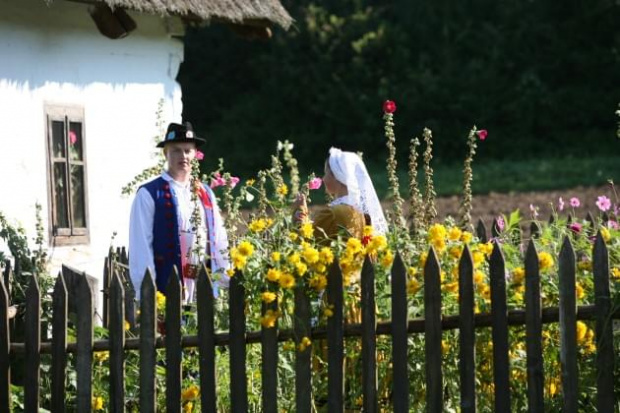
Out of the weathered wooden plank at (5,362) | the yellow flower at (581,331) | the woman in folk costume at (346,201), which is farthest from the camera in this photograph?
the woman in folk costume at (346,201)

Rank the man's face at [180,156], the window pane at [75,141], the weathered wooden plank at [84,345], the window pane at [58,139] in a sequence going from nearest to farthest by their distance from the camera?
the weathered wooden plank at [84,345], the man's face at [180,156], the window pane at [58,139], the window pane at [75,141]

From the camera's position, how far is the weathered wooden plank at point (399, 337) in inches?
209

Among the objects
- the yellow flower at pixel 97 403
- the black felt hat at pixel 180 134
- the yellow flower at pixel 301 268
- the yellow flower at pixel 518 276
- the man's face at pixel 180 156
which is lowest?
the yellow flower at pixel 97 403

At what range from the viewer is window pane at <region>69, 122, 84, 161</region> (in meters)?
10.3

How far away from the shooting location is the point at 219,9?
35.8ft

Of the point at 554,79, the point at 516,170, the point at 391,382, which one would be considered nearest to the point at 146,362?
the point at 391,382

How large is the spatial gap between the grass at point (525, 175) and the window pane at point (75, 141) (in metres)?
15.7

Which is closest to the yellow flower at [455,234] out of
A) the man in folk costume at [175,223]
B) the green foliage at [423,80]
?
the man in folk costume at [175,223]

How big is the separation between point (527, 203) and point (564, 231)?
1712cm

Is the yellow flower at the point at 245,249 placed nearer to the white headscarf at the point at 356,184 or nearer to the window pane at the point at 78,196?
the white headscarf at the point at 356,184

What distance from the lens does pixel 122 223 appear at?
1085 centimetres

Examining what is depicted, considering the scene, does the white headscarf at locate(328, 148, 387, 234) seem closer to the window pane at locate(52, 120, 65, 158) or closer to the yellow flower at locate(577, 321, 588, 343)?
the yellow flower at locate(577, 321, 588, 343)

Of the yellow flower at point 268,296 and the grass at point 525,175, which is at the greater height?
the grass at point 525,175

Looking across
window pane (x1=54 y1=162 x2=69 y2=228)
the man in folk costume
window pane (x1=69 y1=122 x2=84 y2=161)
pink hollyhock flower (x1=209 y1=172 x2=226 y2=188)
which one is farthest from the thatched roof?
the man in folk costume
